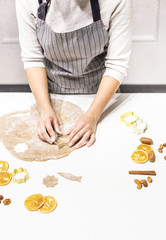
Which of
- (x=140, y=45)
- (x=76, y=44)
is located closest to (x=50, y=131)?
(x=76, y=44)

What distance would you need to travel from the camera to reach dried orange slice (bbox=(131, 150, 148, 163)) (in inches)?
32.5

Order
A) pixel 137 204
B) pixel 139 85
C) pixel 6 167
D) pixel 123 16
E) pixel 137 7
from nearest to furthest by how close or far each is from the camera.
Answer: pixel 137 204 < pixel 6 167 < pixel 123 16 < pixel 137 7 < pixel 139 85

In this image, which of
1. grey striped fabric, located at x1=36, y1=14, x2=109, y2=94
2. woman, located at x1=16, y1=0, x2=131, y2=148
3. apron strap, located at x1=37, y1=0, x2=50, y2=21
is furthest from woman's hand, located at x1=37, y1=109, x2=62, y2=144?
apron strap, located at x1=37, y1=0, x2=50, y2=21

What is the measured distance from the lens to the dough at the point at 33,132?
0.87 metres

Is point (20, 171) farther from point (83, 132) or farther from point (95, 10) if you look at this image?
point (95, 10)

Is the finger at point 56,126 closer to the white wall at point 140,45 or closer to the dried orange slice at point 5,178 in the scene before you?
the dried orange slice at point 5,178

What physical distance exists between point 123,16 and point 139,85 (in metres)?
1.14

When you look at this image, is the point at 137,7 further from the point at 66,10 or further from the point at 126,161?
the point at 126,161

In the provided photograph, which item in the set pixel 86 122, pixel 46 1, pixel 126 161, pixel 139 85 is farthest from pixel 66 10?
pixel 139 85

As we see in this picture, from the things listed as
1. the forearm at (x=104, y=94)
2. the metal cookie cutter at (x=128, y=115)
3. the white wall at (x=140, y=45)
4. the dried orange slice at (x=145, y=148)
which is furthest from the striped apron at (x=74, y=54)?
the white wall at (x=140, y=45)

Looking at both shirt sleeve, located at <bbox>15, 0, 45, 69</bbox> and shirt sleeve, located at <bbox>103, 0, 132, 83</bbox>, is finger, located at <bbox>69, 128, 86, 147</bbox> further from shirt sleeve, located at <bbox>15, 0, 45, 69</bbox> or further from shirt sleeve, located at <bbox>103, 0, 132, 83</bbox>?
shirt sleeve, located at <bbox>15, 0, 45, 69</bbox>

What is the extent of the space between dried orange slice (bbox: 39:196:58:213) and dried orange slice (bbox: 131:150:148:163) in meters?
0.29

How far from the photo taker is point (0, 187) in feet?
2.50

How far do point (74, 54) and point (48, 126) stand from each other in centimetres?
31
